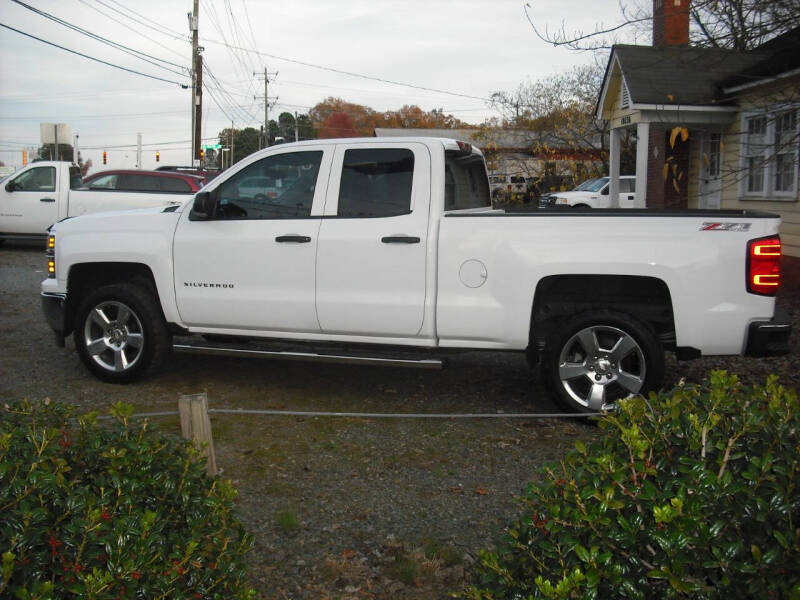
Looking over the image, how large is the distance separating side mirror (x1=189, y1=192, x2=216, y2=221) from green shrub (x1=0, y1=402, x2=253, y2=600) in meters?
3.78

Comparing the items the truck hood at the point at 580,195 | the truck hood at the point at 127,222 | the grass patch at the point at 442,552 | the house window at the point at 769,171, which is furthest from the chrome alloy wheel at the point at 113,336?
the truck hood at the point at 580,195

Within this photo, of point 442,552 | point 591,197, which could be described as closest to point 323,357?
point 442,552

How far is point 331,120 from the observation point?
91.0 meters

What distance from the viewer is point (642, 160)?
19906mm

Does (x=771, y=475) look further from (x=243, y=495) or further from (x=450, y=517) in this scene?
(x=243, y=495)

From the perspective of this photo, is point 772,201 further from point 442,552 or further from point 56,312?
point 442,552

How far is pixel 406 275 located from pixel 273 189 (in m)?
1.43

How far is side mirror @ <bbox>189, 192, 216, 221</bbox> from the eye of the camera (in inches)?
261

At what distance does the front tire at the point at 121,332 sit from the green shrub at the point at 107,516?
3.85 meters

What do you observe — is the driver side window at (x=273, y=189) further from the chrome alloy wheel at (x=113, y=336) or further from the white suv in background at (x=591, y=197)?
the white suv in background at (x=591, y=197)

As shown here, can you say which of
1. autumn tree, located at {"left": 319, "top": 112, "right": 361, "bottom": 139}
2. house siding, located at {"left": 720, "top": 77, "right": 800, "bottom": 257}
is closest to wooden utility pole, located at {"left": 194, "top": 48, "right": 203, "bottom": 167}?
house siding, located at {"left": 720, "top": 77, "right": 800, "bottom": 257}

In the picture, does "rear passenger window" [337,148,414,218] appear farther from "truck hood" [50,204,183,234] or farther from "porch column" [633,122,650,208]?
"porch column" [633,122,650,208]

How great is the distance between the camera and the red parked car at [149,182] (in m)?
18.5

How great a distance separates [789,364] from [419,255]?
4.36 meters
